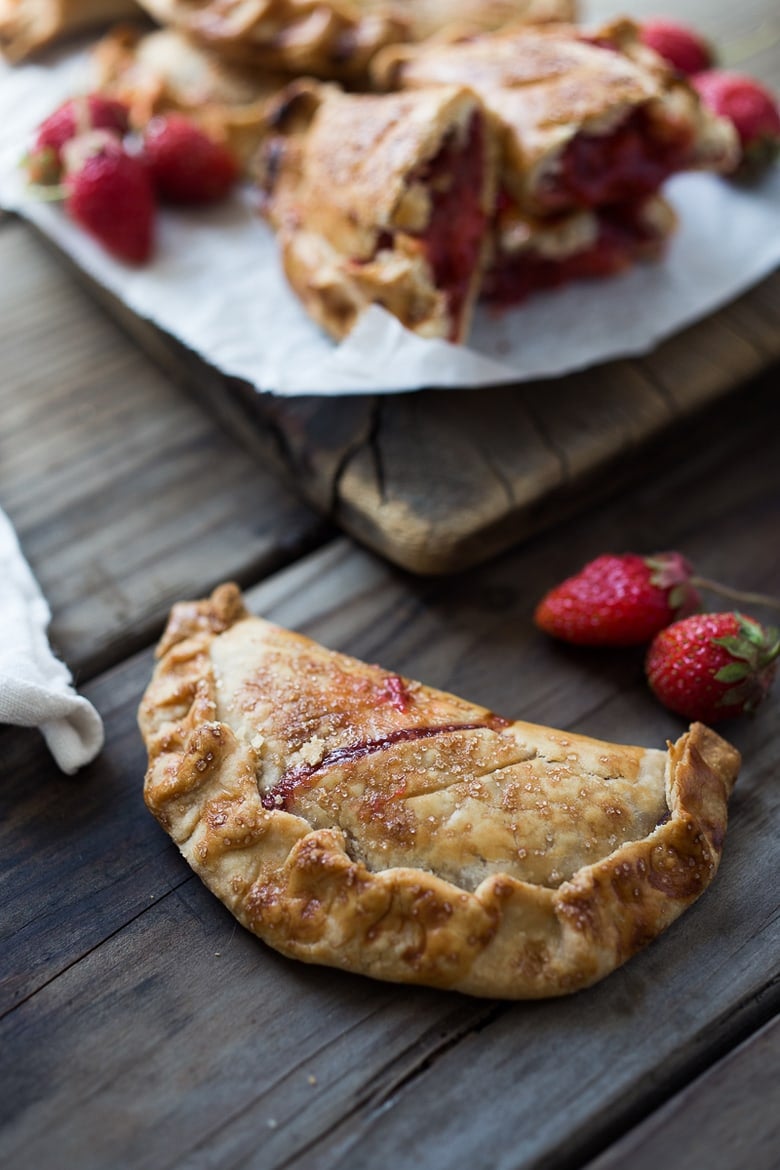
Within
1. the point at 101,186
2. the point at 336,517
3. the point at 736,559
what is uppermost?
the point at 101,186

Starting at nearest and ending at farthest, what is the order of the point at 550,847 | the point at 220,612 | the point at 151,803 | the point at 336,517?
the point at 550,847
the point at 151,803
the point at 220,612
the point at 336,517

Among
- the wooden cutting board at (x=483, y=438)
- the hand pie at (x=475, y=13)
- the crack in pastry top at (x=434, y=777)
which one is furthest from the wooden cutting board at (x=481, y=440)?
the hand pie at (x=475, y=13)

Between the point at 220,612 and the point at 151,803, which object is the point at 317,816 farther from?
the point at 220,612

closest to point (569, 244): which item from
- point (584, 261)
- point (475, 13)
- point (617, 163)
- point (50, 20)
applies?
point (584, 261)

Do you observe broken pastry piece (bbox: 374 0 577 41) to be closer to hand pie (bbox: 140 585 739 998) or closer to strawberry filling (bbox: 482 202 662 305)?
strawberry filling (bbox: 482 202 662 305)

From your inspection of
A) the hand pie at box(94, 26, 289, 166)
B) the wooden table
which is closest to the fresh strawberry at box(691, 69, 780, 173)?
the wooden table

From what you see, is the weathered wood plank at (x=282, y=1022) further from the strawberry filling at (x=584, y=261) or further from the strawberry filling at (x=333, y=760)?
the strawberry filling at (x=584, y=261)

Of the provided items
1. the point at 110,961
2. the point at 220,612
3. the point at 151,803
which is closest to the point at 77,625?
the point at 220,612

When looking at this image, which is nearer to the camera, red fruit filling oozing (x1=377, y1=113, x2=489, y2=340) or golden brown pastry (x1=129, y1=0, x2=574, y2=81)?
red fruit filling oozing (x1=377, y1=113, x2=489, y2=340)
